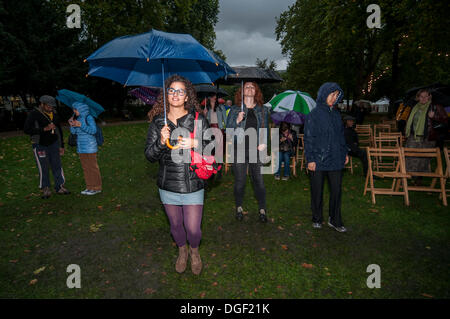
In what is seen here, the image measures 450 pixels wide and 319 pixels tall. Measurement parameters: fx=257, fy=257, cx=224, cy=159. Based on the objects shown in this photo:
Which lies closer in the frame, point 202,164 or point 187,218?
point 202,164

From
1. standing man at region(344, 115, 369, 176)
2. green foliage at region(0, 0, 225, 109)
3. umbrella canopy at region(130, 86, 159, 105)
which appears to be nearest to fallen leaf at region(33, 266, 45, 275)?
umbrella canopy at region(130, 86, 159, 105)

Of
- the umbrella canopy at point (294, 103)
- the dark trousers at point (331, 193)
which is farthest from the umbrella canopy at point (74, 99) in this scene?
the dark trousers at point (331, 193)

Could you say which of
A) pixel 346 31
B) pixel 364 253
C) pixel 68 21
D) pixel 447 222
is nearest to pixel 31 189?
pixel 364 253

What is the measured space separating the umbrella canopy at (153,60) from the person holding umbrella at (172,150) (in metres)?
0.34

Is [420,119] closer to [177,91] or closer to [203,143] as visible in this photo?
[203,143]

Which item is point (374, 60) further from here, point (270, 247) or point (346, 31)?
point (270, 247)

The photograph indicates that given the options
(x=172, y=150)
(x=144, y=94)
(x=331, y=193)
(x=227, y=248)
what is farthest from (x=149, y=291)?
(x=144, y=94)

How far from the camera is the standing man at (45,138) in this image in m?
5.51

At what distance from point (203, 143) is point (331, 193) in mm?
2588

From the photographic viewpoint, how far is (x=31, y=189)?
269 inches

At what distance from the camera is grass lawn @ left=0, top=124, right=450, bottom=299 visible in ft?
10.1

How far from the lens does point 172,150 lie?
284cm

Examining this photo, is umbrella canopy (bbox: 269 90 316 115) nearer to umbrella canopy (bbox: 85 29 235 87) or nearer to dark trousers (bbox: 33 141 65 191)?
umbrella canopy (bbox: 85 29 235 87)
